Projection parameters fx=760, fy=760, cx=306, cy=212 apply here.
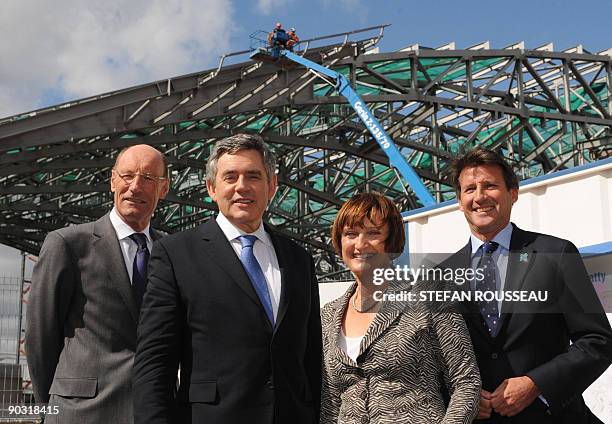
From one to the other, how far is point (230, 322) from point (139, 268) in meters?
0.92

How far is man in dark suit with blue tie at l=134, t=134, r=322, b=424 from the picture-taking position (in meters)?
2.82

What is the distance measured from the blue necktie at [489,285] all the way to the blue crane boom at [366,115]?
12993 millimetres

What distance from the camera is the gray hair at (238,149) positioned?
10.2 feet

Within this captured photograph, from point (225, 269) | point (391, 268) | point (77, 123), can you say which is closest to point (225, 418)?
point (225, 269)

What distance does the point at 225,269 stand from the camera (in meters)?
2.97

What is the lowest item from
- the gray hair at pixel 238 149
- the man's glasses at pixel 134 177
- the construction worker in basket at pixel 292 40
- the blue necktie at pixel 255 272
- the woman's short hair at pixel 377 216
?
the blue necktie at pixel 255 272

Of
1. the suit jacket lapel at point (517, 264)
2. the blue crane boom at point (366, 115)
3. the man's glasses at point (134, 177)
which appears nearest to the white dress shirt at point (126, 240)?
the man's glasses at point (134, 177)

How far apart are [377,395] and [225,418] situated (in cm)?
59

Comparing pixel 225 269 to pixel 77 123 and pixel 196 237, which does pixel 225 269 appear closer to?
pixel 196 237

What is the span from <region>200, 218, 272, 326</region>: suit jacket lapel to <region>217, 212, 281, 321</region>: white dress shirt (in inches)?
1.3

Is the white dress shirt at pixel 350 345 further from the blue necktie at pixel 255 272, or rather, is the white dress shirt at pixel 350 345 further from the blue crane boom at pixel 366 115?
the blue crane boom at pixel 366 115

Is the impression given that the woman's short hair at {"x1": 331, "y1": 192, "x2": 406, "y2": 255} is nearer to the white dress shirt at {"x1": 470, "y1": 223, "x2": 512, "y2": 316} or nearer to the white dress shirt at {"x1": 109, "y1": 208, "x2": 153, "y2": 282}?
the white dress shirt at {"x1": 470, "y1": 223, "x2": 512, "y2": 316}

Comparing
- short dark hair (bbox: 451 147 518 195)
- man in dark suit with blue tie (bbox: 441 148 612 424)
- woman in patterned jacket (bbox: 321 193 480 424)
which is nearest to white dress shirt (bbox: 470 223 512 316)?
man in dark suit with blue tie (bbox: 441 148 612 424)

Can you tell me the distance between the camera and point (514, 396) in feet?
9.62
